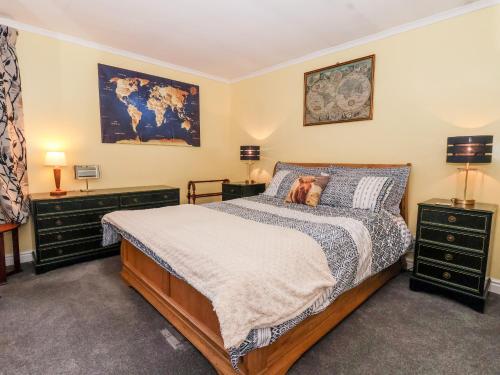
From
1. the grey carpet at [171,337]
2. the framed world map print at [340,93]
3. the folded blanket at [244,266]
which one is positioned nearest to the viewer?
the folded blanket at [244,266]

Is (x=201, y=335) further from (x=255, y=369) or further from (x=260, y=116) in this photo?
(x=260, y=116)

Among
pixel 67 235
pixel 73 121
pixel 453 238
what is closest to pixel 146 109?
pixel 73 121

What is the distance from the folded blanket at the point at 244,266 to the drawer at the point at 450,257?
4.23ft

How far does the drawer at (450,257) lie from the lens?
2.12m

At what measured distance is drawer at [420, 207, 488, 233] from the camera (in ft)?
6.84

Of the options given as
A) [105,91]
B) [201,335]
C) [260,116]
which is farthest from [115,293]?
[260,116]

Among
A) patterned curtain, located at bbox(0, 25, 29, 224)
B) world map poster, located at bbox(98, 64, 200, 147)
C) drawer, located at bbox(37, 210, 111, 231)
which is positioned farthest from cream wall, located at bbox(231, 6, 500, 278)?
patterned curtain, located at bbox(0, 25, 29, 224)

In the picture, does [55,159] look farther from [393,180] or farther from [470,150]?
[470,150]

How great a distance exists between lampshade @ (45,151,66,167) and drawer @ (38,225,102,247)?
0.73 m

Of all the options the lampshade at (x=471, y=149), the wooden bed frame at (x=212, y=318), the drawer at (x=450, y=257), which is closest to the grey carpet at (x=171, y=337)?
the wooden bed frame at (x=212, y=318)

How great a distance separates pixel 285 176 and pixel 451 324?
6.84ft

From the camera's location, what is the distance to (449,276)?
2246 millimetres

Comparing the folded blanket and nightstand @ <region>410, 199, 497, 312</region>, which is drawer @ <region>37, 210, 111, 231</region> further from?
nightstand @ <region>410, 199, 497, 312</region>

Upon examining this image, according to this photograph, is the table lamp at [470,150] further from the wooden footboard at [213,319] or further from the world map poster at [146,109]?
Result: the world map poster at [146,109]
